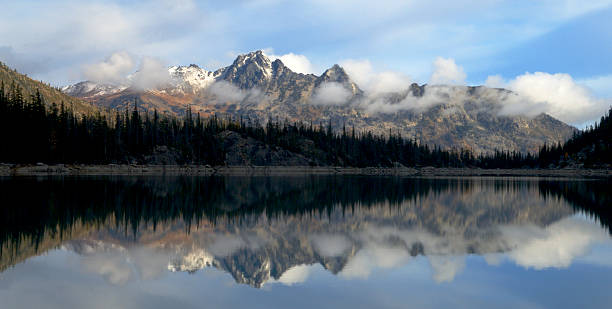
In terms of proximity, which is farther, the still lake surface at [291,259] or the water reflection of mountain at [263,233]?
the water reflection of mountain at [263,233]

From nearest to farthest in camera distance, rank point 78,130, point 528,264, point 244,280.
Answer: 1. point 244,280
2. point 528,264
3. point 78,130

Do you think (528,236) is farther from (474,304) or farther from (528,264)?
(474,304)

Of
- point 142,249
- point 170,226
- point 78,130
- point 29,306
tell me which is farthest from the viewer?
point 78,130

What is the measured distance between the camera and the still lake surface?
16.2 metres

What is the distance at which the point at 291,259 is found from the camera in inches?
888

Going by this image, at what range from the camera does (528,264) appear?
22.6 metres

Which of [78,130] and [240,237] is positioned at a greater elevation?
[78,130]

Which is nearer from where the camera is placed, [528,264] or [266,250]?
[528,264]

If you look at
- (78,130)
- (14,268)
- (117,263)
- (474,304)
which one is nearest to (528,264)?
(474,304)

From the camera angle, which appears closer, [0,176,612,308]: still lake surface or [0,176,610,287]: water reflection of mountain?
[0,176,612,308]: still lake surface

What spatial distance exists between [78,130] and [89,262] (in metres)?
165

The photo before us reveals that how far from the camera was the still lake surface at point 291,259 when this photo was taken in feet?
53.2

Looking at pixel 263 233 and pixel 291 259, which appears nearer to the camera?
pixel 291 259

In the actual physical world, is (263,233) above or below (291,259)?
above
